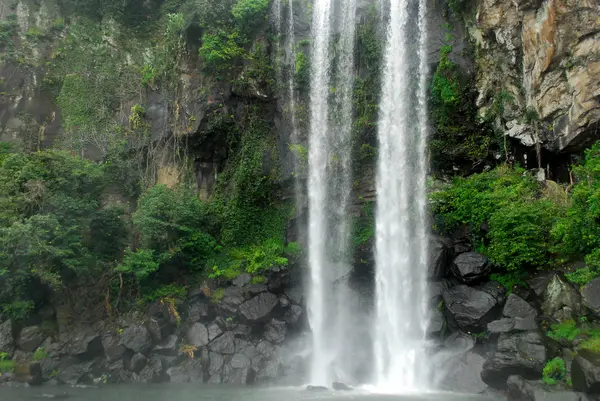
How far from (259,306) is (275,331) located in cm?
105

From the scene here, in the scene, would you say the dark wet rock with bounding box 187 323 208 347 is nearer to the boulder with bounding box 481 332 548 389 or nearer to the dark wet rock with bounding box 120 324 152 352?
the dark wet rock with bounding box 120 324 152 352

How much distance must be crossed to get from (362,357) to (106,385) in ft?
27.7

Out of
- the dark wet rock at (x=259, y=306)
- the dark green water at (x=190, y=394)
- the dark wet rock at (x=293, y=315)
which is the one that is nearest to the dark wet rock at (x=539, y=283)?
the dark green water at (x=190, y=394)

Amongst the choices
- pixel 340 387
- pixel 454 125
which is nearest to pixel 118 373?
A: pixel 340 387

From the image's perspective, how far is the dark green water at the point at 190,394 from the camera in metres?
12.1

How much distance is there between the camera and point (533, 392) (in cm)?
1043

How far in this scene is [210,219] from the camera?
65.9 feet

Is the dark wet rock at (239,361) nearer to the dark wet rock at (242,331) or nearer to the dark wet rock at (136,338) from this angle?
the dark wet rock at (242,331)

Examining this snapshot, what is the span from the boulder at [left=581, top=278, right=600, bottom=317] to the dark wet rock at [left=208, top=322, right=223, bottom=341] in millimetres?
11365

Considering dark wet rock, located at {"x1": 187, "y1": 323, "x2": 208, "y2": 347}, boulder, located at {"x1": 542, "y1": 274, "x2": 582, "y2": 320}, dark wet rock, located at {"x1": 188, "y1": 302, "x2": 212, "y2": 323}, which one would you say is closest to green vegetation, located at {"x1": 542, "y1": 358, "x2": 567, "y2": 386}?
boulder, located at {"x1": 542, "y1": 274, "x2": 582, "y2": 320}

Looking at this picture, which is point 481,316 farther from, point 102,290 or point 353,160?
point 102,290

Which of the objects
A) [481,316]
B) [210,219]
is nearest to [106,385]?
[210,219]

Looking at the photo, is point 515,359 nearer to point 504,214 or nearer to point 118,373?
point 504,214

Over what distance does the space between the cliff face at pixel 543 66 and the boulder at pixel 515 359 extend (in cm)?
711
